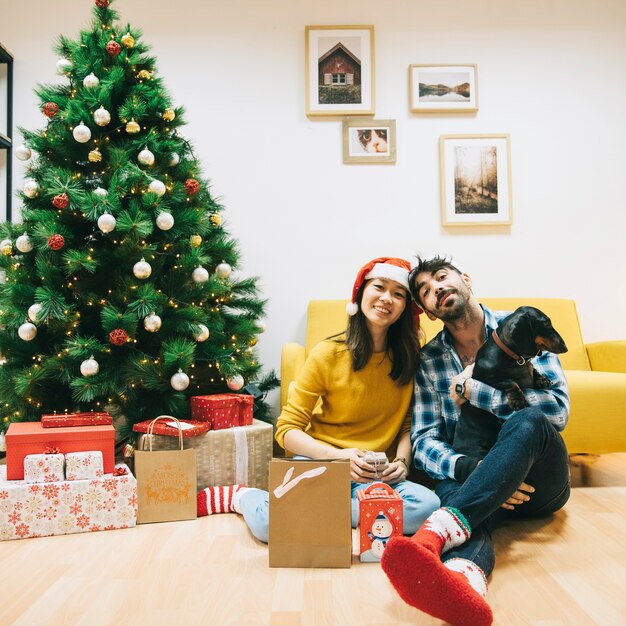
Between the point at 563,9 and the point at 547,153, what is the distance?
73cm

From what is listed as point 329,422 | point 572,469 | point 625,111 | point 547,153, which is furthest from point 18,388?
point 625,111

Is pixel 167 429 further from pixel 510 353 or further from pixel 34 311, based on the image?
pixel 510 353

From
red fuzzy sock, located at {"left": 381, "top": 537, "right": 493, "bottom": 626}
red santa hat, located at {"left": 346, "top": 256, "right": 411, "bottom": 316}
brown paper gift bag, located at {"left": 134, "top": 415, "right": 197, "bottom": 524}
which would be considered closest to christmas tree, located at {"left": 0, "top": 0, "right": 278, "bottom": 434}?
brown paper gift bag, located at {"left": 134, "top": 415, "right": 197, "bottom": 524}

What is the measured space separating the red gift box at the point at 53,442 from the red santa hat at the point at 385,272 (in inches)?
33.9

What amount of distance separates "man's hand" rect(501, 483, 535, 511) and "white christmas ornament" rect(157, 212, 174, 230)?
4.68 feet

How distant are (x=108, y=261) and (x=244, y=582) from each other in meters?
1.31

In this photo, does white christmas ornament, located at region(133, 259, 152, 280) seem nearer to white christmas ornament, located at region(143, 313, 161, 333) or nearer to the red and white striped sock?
white christmas ornament, located at region(143, 313, 161, 333)

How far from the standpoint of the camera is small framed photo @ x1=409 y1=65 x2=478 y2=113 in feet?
10.0

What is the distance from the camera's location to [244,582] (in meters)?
1.40

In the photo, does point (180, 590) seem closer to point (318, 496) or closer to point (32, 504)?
point (318, 496)

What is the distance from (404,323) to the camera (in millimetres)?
1944

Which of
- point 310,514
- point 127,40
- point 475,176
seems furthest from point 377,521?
point 475,176

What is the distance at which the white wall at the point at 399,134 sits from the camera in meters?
3.05

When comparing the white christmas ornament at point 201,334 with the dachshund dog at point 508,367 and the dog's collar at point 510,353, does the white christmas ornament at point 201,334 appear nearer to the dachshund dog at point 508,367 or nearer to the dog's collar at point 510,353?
the dachshund dog at point 508,367
